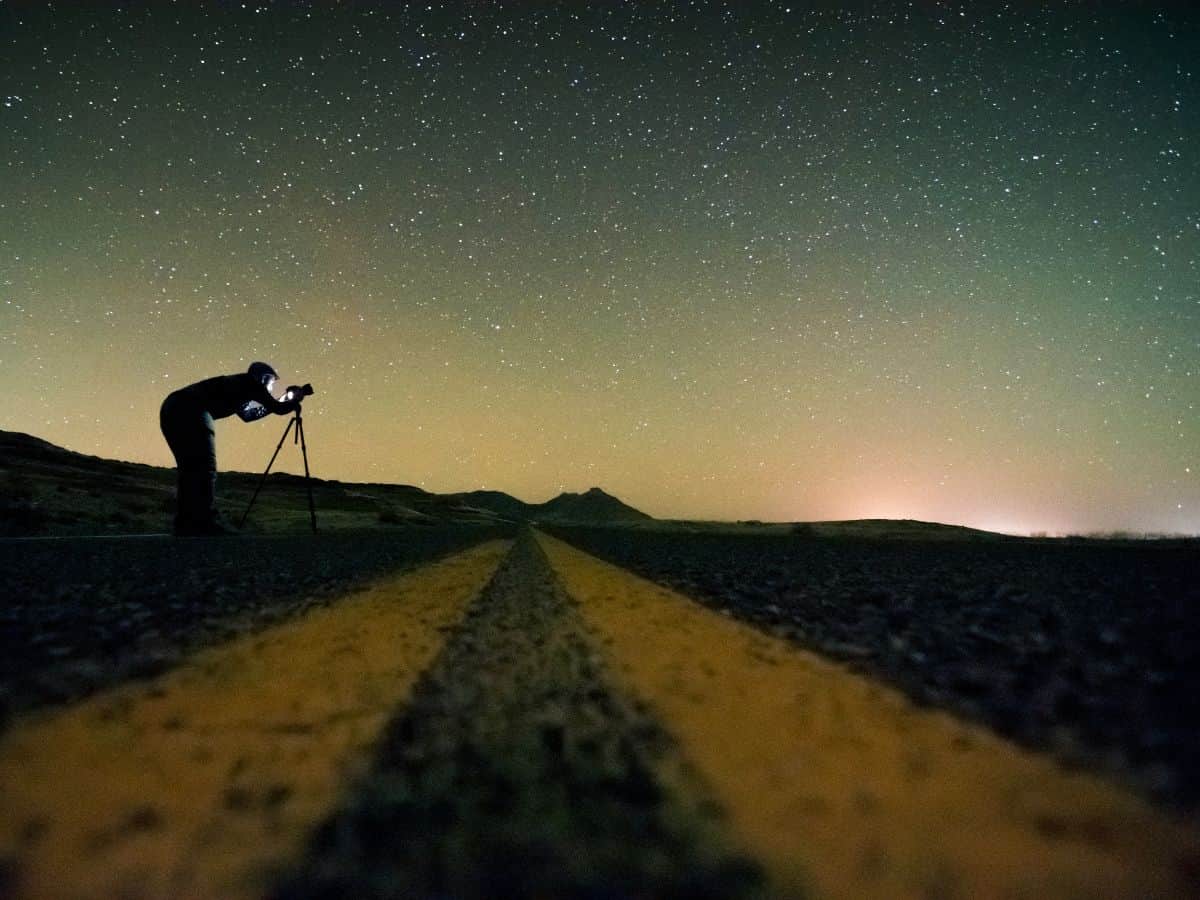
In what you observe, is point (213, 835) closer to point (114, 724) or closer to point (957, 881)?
point (114, 724)

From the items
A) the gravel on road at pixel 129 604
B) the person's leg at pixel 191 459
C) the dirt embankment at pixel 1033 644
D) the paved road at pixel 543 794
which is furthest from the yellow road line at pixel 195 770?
the person's leg at pixel 191 459

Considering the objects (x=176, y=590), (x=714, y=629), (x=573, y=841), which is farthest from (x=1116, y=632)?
(x=176, y=590)

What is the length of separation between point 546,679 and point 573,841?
1.19 m

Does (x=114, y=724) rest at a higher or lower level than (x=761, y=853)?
lower

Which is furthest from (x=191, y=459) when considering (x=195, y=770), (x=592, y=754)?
(x=592, y=754)

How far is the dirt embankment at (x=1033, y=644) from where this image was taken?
164 centimetres

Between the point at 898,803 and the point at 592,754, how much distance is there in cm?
74

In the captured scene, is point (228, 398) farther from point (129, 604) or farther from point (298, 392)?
point (129, 604)

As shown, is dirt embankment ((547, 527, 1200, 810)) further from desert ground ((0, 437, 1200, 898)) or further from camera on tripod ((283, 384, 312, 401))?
camera on tripod ((283, 384, 312, 401))

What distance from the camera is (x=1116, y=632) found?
10.3 ft

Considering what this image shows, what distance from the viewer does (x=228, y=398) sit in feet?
40.9

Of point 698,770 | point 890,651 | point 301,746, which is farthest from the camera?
point 890,651

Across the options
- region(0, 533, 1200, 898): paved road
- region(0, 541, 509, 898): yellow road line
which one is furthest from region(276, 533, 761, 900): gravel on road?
region(0, 541, 509, 898): yellow road line

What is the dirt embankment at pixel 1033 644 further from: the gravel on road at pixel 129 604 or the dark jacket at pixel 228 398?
the dark jacket at pixel 228 398
